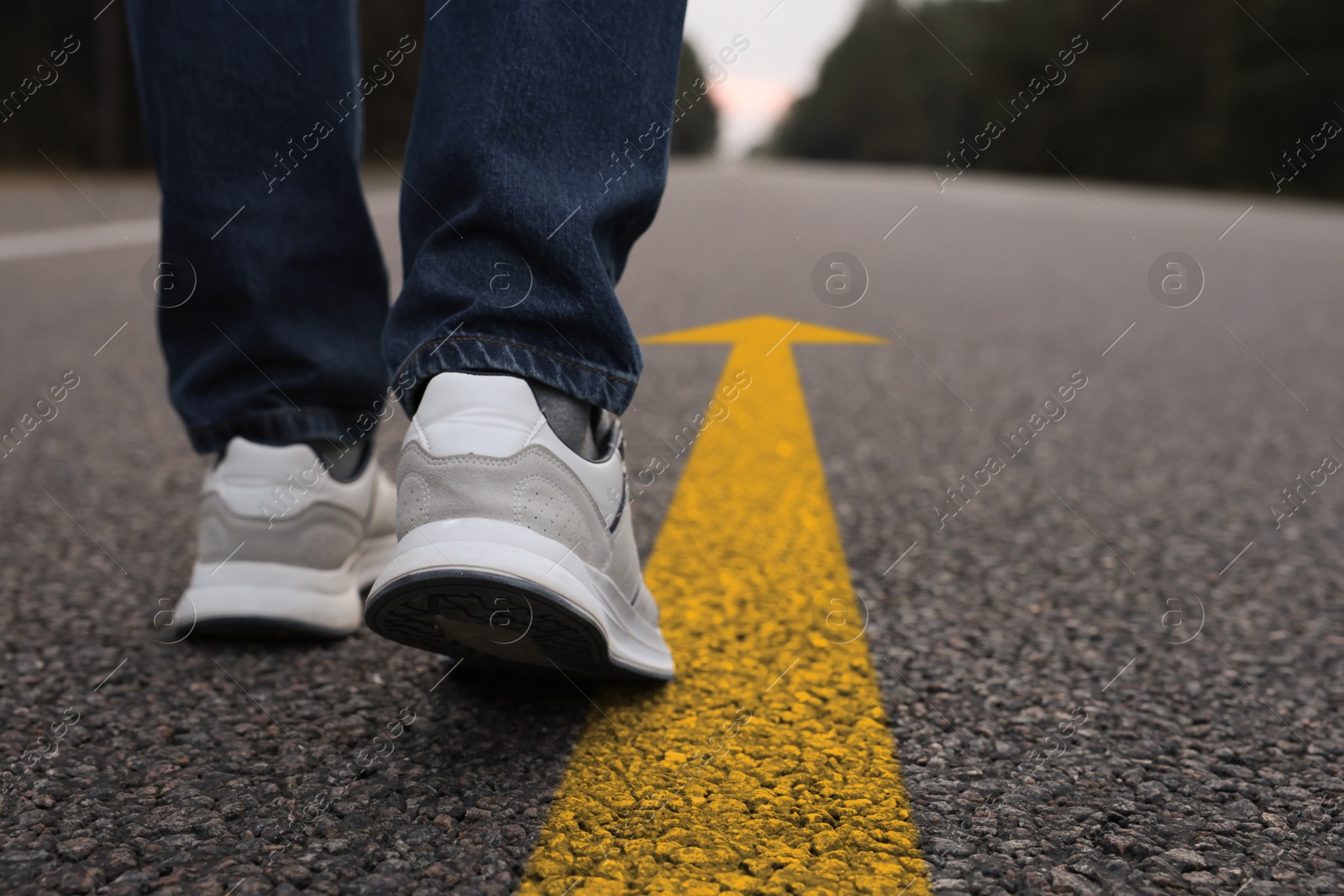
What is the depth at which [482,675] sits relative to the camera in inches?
45.6

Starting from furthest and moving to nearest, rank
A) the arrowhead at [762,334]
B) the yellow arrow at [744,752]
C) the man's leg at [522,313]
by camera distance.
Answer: the arrowhead at [762,334], the man's leg at [522,313], the yellow arrow at [744,752]

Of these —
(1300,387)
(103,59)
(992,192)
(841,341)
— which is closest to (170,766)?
(841,341)

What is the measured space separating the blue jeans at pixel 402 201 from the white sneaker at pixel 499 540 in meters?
0.05

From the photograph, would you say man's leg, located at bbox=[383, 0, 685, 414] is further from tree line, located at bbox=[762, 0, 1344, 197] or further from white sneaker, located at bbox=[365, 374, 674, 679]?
tree line, located at bbox=[762, 0, 1344, 197]

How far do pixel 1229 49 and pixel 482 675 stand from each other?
30959mm

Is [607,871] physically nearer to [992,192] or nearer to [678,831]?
[678,831]

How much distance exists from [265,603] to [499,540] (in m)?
0.43

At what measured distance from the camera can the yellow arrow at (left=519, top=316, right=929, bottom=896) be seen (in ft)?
2.73

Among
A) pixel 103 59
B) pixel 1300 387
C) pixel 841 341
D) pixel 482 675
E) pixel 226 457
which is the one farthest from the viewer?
pixel 103 59

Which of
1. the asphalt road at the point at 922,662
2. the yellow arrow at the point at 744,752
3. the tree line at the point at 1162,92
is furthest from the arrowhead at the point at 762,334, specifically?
the tree line at the point at 1162,92

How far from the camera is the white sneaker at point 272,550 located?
1222mm

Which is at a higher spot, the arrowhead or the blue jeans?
Answer: the blue jeans

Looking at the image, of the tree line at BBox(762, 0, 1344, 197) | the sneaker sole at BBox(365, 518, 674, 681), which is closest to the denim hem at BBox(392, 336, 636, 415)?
the sneaker sole at BBox(365, 518, 674, 681)

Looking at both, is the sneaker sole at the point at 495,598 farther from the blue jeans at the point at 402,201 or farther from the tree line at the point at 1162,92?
the tree line at the point at 1162,92
